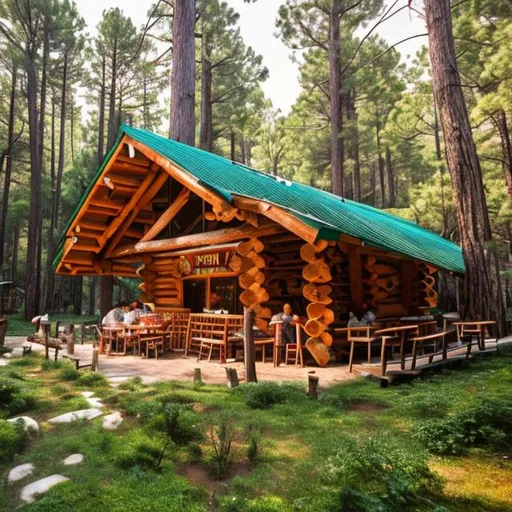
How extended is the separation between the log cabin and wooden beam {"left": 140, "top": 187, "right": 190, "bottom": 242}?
37mm

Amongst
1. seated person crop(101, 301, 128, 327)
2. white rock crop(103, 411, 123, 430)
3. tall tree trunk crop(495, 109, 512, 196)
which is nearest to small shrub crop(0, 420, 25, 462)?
white rock crop(103, 411, 123, 430)

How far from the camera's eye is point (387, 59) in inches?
919

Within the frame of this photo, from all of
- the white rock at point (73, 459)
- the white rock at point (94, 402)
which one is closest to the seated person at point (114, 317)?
the white rock at point (94, 402)

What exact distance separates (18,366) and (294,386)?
595cm

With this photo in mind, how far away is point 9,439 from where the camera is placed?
13.2ft

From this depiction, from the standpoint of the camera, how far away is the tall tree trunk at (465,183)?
9589 millimetres

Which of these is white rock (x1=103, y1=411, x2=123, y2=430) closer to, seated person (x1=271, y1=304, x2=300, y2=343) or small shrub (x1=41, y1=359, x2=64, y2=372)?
small shrub (x1=41, y1=359, x2=64, y2=372)

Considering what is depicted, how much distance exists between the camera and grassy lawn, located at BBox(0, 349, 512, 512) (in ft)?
9.82

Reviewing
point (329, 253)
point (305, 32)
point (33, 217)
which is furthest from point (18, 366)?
point (305, 32)

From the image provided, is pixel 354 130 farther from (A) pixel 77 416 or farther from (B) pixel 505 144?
(A) pixel 77 416

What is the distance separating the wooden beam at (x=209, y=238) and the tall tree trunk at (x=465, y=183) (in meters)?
4.80

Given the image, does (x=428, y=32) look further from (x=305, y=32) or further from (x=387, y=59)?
(x=387, y=59)

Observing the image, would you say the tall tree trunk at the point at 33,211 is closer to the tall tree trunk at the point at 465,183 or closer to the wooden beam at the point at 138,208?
the wooden beam at the point at 138,208

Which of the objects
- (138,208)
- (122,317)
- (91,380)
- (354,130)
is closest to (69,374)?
(91,380)
